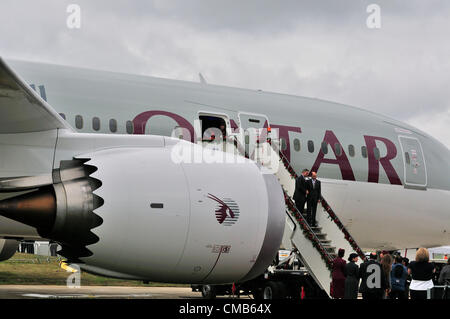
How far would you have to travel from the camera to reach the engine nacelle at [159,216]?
21.2ft

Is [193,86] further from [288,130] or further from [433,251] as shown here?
[433,251]

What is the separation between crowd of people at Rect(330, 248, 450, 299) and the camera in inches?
417

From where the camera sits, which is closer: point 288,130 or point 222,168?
point 222,168

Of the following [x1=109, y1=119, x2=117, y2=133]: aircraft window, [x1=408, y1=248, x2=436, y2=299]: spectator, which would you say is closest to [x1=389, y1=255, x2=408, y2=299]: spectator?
[x1=408, y1=248, x2=436, y2=299]: spectator

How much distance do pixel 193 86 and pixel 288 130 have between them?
2171 mm

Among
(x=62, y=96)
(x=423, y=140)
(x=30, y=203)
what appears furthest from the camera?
(x=423, y=140)

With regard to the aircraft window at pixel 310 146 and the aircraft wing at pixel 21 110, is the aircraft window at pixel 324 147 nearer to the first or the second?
the aircraft window at pixel 310 146

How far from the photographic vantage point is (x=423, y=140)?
51.2ft

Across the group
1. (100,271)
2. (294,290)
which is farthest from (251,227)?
(294,290)

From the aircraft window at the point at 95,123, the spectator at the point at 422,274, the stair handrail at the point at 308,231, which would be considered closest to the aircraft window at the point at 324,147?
the stair handrail at the point at 308,231

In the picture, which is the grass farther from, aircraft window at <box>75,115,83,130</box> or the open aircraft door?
aircraft window at <box>75,115,83,130</box>

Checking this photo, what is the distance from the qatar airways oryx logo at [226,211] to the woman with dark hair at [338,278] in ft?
16.3

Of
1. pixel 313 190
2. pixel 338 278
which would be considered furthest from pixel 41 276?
pixel 338 278

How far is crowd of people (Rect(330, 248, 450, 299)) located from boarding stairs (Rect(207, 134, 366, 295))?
0.33m
